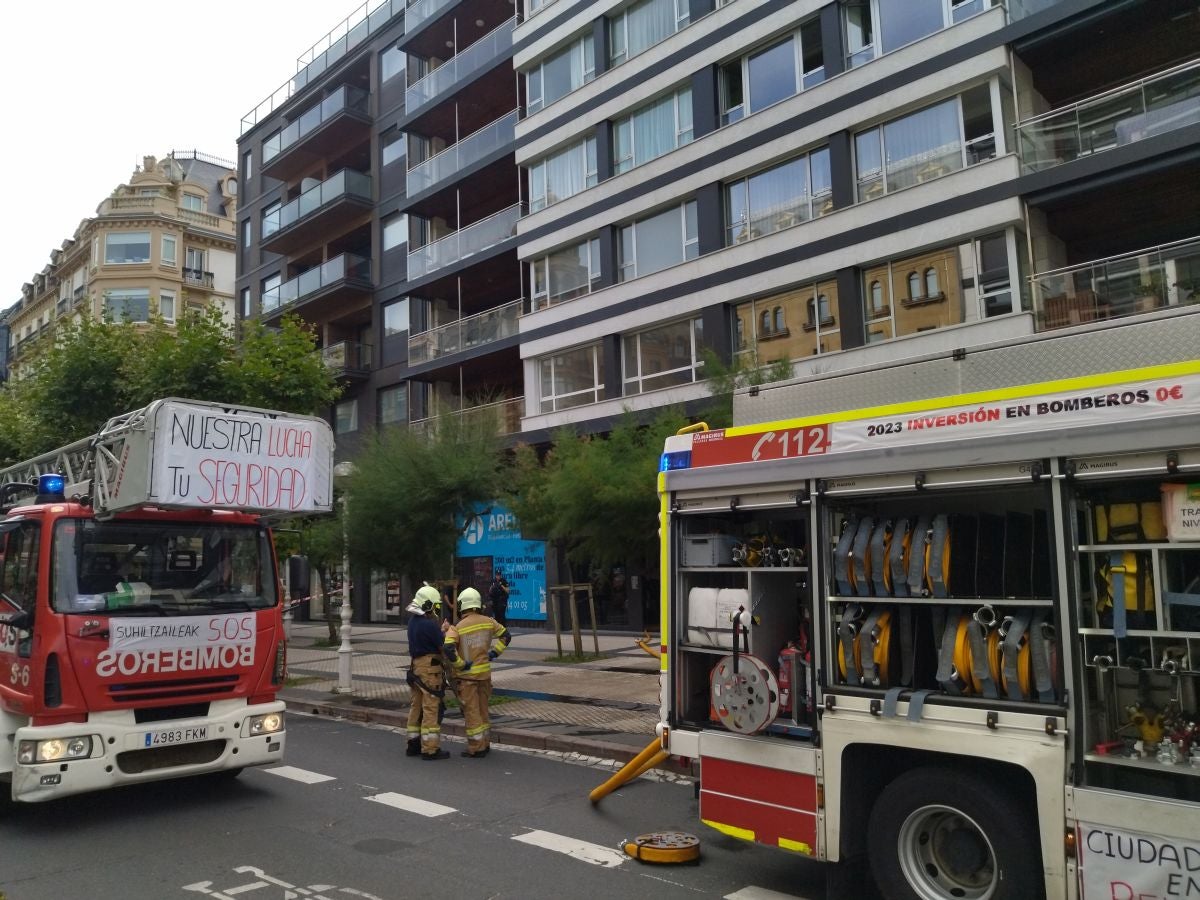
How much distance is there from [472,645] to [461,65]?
2371cm

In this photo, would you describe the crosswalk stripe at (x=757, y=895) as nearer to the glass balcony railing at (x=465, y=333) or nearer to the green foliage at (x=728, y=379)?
the green foliage at (x=728, y=379)

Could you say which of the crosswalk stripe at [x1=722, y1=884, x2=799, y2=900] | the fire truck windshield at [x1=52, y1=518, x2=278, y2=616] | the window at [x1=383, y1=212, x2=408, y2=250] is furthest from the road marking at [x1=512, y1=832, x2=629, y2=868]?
the window at [x1=383, y1=212, x2=408, y2=250]

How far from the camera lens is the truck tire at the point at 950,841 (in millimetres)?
4133

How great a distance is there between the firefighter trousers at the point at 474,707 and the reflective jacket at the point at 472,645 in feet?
0.31

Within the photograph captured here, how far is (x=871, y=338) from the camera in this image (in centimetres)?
1839

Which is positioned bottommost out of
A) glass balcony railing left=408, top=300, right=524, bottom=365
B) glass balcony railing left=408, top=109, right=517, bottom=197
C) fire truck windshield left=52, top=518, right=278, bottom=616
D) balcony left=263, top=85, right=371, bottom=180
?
fire truck windshield left=52, top=518, right=278, bottom=616

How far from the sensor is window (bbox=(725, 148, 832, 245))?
19.4 meters

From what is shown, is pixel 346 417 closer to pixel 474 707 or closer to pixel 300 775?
pixel 474 707

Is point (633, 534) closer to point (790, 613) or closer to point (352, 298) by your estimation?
point (790, 613)

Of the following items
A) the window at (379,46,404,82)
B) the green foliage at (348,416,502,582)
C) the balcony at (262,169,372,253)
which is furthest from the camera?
the window at (379,46,404,82)

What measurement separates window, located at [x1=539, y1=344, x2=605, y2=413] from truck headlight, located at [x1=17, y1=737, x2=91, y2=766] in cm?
1784

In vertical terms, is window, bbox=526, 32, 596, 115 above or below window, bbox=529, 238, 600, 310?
above

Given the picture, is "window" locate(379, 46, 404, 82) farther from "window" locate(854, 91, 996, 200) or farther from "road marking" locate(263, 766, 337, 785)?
"road marking" locate(263, 766, 337, 785)

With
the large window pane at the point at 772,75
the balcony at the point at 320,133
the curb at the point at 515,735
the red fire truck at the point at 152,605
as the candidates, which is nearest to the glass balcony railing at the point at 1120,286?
the large window pane at the point at 772,75
